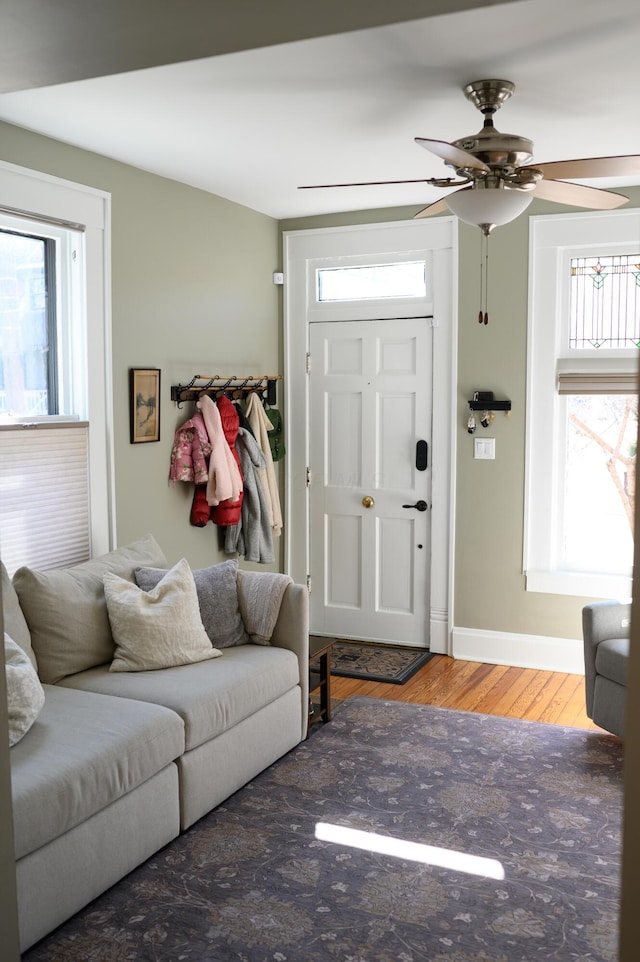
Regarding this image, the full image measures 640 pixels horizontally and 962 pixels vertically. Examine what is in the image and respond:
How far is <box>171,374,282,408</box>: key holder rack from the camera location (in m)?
4.72

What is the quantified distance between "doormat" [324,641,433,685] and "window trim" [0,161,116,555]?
5.38ft

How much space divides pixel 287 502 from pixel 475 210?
3100 mm

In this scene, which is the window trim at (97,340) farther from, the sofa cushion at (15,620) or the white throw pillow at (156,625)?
the sofa cushion at (15,620)

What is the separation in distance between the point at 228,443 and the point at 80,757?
8.16ft

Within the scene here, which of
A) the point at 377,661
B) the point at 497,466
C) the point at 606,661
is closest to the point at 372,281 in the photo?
the point at 497,466

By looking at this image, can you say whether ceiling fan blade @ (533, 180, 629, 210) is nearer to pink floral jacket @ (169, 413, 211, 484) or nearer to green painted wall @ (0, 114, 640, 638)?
green painted wall @ (0, 114, 640, 638)

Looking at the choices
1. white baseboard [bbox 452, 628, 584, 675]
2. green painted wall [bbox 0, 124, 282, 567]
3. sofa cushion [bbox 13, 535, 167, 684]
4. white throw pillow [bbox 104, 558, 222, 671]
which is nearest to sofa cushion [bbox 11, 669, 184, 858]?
sofa cushion [bbox 13, 535, 167, 684]

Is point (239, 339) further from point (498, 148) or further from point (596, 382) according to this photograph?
point (498, 148)

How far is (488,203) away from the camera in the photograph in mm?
2984

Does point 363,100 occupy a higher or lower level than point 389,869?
higher

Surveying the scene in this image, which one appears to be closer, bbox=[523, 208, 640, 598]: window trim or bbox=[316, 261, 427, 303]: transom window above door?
bbox=[523, 208, 640, 598]: window trim

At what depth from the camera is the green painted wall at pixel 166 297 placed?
421cm

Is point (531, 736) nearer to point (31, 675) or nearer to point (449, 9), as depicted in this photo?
point (31, 675)

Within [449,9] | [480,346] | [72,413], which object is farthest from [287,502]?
[449,9]
